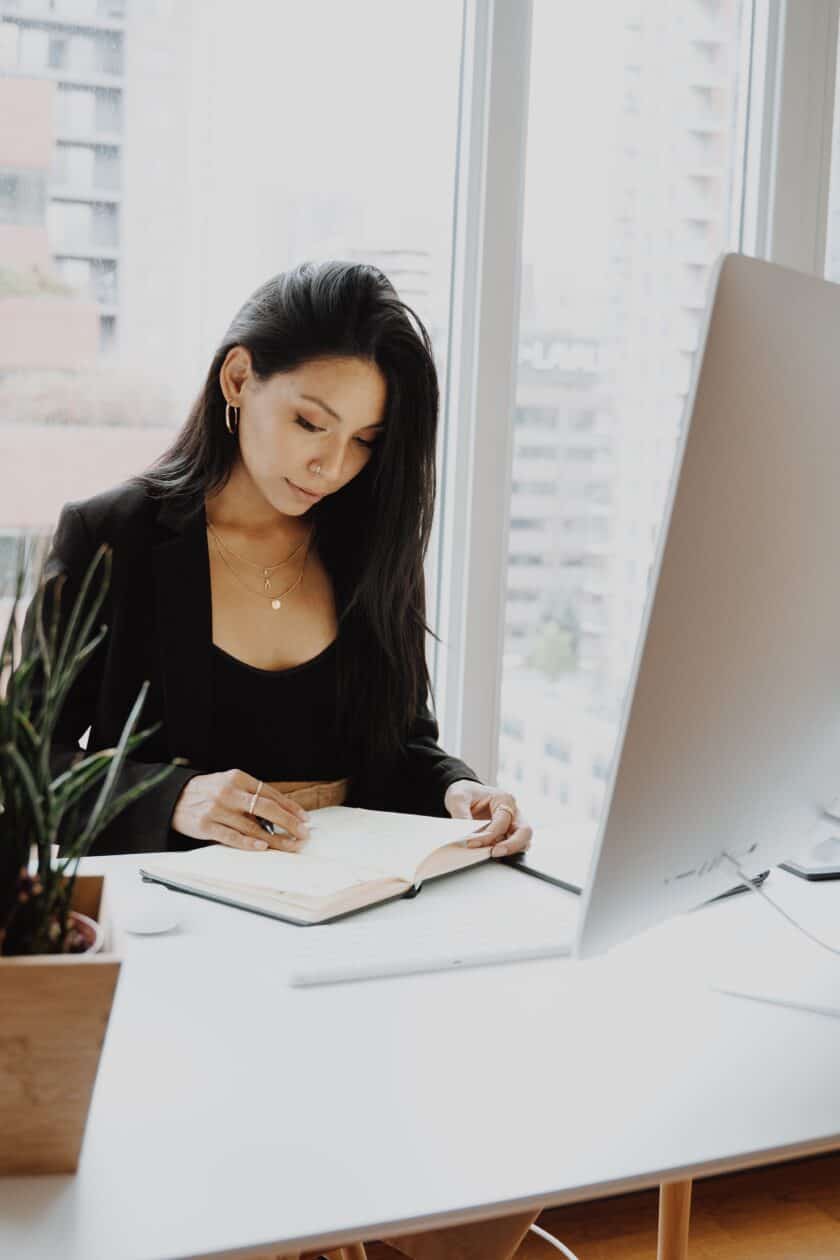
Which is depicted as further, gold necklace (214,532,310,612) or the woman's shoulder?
gold necklace (214,532,310,612)

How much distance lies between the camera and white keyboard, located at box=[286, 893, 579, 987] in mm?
1121

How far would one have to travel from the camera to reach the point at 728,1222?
222cm

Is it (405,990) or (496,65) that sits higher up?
(496,65)

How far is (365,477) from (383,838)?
29.0 inches

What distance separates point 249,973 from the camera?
111cm

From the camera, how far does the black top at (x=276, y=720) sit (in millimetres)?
1860

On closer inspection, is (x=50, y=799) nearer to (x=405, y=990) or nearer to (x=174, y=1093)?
(x=174, y=1093)

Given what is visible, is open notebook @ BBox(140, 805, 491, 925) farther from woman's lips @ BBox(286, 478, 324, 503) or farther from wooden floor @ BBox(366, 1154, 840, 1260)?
wooden floor @ BBox(366, 1154, 840, 1260)

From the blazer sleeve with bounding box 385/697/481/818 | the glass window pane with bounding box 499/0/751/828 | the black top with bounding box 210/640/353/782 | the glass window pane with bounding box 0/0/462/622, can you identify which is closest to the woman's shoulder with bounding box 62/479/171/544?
the black top with bounding box 210/640/353/782

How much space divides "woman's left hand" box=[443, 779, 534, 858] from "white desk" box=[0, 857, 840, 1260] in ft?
0.84

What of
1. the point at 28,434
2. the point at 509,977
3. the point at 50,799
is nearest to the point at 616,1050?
the point at 509,977

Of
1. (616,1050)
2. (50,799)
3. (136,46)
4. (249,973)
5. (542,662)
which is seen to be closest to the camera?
(50,799)

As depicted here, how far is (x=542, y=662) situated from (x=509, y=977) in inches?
58.3

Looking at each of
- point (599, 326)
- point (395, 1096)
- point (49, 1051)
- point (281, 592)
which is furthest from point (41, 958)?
point (599, 326)
